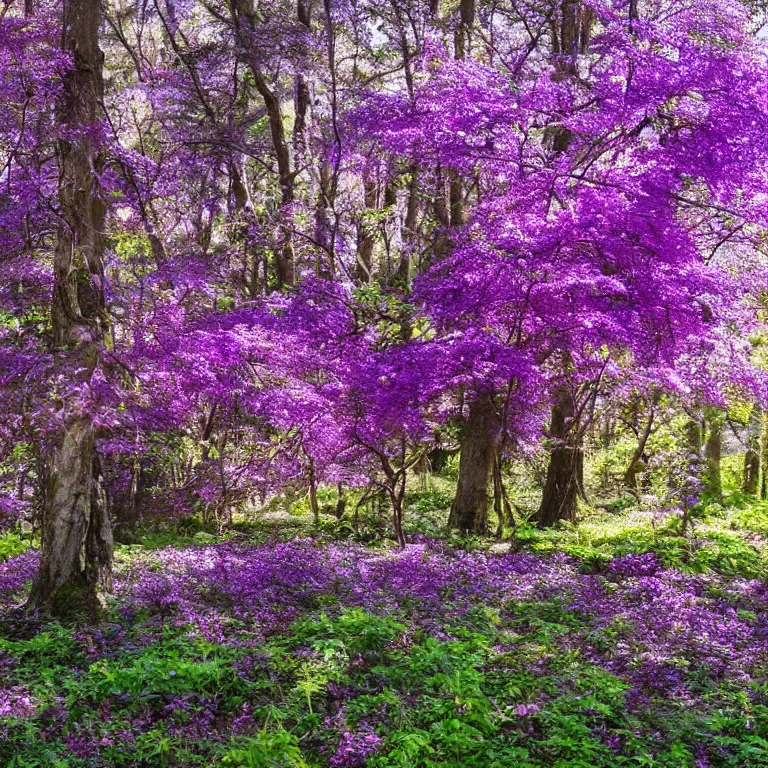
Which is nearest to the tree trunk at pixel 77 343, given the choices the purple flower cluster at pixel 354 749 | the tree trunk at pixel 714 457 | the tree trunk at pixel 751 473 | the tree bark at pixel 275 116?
the purple flower cluster at pixel 354 749

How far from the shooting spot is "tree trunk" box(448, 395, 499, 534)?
1060 cm

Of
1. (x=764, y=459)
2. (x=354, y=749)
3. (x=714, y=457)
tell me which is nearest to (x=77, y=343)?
(x=354, y=749)

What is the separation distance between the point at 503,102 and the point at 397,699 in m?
6.59

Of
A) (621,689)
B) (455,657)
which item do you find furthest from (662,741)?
(455,657)

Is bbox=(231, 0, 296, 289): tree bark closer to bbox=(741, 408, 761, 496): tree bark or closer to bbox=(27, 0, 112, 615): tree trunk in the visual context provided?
bbox=(27, 0, 112, 615): tree trunk

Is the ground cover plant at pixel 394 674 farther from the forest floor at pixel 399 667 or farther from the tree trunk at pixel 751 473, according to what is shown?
the tree trunk at pixel 751 473

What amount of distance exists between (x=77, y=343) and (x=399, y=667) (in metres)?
3.69

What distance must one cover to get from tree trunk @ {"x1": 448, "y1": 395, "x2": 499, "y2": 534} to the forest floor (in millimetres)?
2295

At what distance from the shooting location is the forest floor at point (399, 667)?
3867 millimetres

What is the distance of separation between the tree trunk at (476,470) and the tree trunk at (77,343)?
532 cm

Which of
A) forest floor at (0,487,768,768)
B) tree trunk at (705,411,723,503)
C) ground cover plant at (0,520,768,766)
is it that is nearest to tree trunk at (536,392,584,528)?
forest floor at (0,487,768,768)

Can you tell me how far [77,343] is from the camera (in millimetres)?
6332

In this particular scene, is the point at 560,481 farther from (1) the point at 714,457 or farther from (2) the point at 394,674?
(2) the point at 394,674

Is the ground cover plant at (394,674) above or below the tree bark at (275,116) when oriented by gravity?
below
